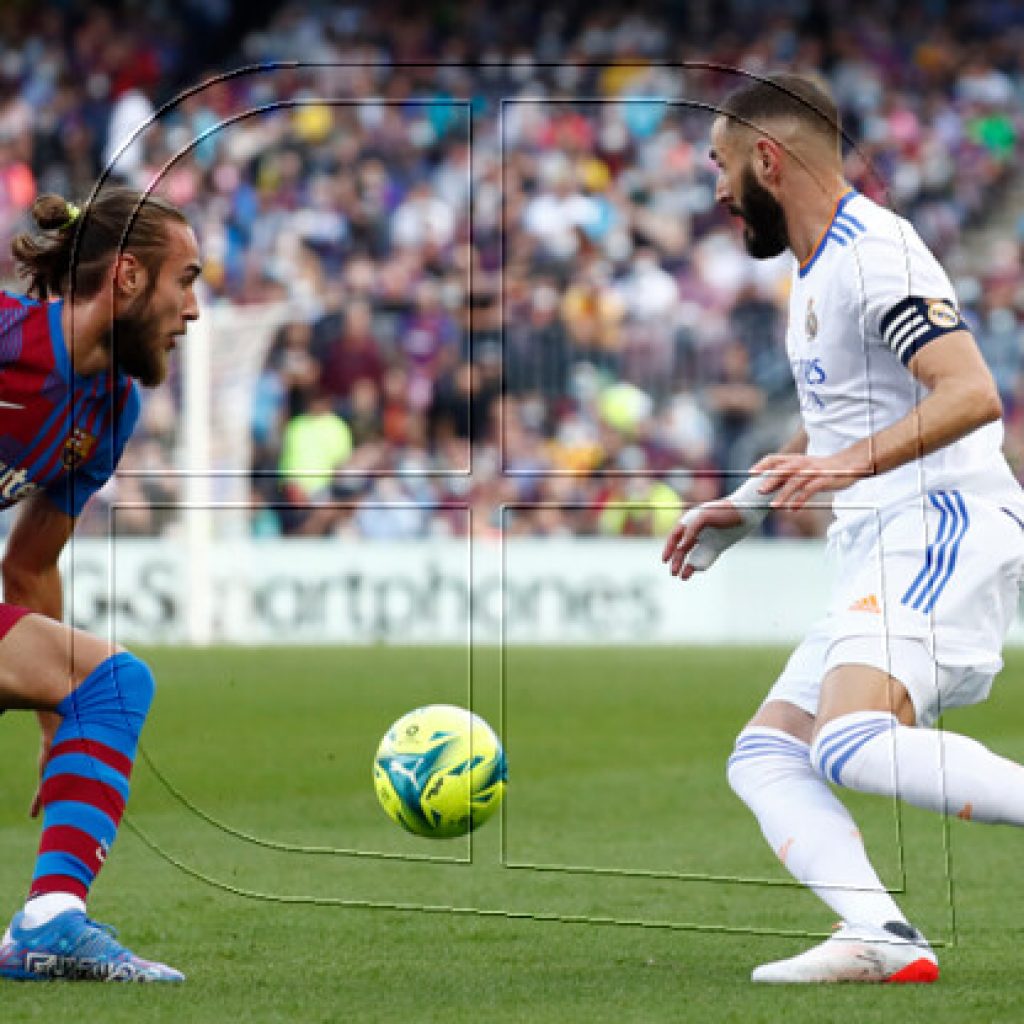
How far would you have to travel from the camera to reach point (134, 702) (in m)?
4.68

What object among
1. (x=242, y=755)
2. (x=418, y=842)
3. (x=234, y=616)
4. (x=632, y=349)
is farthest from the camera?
(x=632, y=349)

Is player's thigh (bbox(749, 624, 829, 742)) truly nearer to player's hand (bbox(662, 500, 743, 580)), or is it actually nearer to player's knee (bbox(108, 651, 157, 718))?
player's hand (bbox(662, 500, 743, 580))

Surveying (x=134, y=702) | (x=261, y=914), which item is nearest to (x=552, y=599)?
(x=261, y=914)

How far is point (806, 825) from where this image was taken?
454 cm

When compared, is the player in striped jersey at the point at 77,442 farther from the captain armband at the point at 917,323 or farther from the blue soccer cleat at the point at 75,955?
the captain armband at the point at 917,323

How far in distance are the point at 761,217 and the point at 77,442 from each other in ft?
5.26

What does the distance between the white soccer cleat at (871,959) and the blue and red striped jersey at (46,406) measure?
195cm

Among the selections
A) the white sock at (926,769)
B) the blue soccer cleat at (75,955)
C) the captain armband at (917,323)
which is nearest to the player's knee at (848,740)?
the white sock at (926,769)

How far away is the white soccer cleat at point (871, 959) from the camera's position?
14.6 feet

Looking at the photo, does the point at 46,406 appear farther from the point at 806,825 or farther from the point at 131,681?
the point at 806,825

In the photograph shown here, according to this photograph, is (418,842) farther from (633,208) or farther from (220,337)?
(633,208)

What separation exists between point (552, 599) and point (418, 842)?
31.2ft

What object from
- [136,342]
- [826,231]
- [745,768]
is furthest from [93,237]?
[745,768]

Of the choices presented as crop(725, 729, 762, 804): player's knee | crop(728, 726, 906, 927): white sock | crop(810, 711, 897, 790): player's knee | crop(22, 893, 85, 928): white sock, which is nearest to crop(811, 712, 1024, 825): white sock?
crop(810, 711, 897, 790): player's knee
